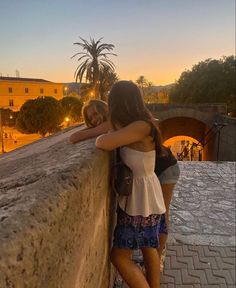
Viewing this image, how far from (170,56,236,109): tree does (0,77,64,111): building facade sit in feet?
113

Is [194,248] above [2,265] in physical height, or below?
below

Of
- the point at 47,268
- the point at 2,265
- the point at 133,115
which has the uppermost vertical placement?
the point at 133,115

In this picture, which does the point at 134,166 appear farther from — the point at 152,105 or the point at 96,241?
the point at 152,105

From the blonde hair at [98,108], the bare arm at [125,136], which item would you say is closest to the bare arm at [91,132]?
the blonde hair at [98,108]

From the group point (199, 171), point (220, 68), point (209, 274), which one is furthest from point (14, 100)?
point (209, 274)

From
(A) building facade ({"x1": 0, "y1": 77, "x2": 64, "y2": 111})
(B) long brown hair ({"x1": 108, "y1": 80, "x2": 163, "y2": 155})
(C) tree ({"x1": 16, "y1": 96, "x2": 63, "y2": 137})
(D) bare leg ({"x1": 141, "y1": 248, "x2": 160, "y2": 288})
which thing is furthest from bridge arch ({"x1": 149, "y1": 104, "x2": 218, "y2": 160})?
(A) building facade ({"x1": 0, "y1": 77, "x2": 64, "y2": 111})

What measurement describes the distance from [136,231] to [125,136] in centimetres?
74

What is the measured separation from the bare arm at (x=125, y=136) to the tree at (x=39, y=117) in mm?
27292

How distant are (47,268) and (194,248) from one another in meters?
3.33

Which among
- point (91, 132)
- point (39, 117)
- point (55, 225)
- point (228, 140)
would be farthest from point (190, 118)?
point (55, 225)

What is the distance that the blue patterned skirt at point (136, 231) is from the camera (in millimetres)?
2096

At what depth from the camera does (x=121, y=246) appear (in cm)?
216

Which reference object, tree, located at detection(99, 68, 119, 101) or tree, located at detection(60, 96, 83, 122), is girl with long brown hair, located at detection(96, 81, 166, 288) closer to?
tree, located at detection(99, 68, 119, 101)

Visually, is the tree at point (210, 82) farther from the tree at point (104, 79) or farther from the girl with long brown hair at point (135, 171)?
the girl with long brown hair at point (135, 171)
